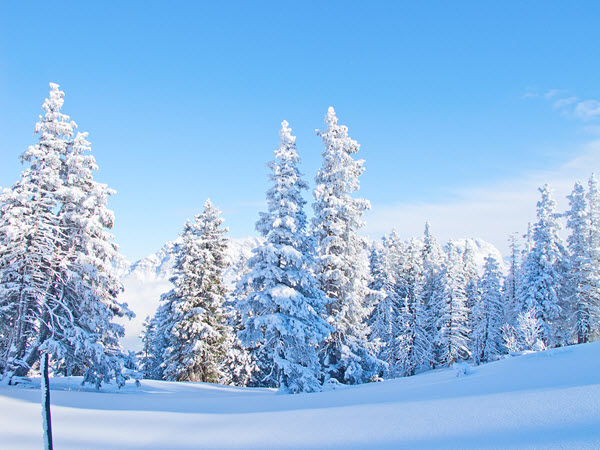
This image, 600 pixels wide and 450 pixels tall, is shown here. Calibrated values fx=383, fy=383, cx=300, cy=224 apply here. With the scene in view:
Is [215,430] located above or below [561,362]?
below

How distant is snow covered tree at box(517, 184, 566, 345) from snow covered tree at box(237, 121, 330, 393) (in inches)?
944

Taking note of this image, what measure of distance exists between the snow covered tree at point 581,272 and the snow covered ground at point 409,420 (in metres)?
28.7

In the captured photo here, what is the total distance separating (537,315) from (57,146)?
38665 millimetres

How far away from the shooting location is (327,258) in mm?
22203

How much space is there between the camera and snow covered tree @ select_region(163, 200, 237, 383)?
26.2 metres

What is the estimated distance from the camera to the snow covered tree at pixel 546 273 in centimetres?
3400

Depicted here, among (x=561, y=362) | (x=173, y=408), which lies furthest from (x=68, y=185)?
(x=561, y=362)

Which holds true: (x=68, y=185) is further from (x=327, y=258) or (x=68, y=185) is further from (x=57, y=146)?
(x=327, y=258)

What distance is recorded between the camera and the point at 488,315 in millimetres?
43875

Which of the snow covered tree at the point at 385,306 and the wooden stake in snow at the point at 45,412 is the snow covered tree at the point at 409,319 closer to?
the snow covered tree at the point at 385,306

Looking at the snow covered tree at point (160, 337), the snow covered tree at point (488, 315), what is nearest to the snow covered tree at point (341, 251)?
the snow covered tree at point (160, 337)

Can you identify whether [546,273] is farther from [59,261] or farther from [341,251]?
[59,261]

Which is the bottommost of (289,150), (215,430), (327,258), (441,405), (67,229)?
(215,430)

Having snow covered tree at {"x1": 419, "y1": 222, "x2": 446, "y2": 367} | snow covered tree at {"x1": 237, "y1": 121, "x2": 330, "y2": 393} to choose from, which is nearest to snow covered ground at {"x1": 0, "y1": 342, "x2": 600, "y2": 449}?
snow covered tree at {"x1": 237, "y1": 121, "x2": 330, "y2": 393}
